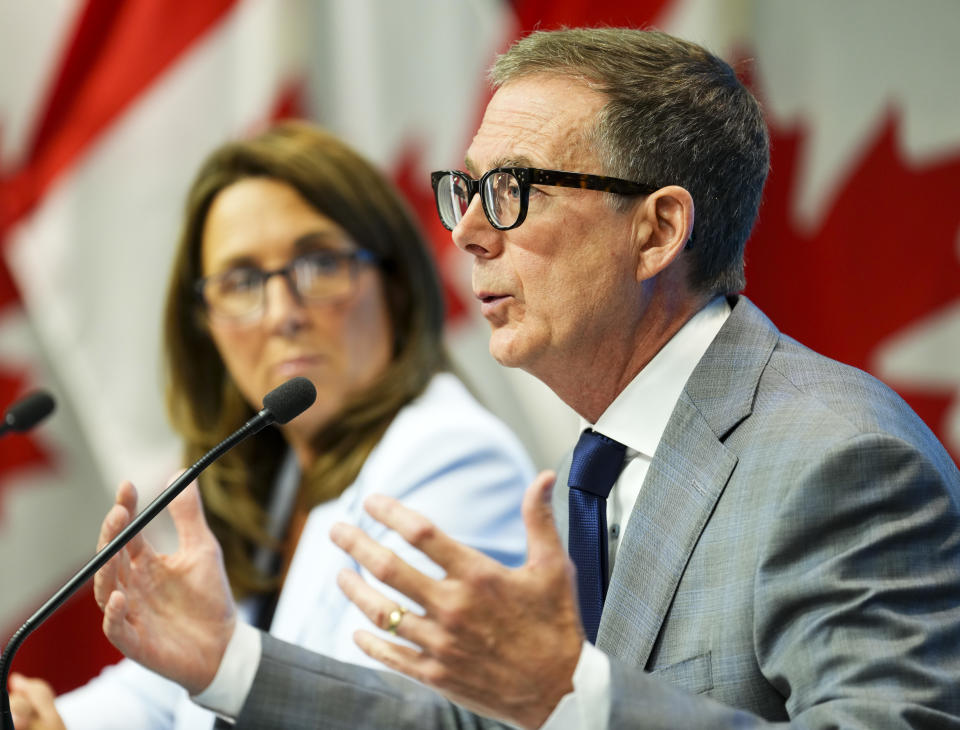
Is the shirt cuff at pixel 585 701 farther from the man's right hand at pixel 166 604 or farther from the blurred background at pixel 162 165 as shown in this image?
the blurred background at pixel 162 165

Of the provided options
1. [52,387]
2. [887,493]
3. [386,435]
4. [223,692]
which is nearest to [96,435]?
[52,387]

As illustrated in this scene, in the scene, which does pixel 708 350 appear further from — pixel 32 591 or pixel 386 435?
pixel 32 591

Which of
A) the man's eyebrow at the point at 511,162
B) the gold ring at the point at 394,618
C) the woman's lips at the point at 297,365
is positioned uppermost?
the man's eyebrow at the point at 511,162

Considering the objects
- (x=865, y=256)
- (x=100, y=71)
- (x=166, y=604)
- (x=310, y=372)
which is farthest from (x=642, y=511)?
(x=100, y=71)

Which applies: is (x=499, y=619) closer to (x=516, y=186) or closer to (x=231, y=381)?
(x=516, y=186)

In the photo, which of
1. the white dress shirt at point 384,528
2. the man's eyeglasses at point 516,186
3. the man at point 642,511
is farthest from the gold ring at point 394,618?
the white dress shirt at point 384,528

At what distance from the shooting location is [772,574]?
1.11 meters

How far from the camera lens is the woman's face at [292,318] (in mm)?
2201

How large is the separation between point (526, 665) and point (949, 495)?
0.46 meters

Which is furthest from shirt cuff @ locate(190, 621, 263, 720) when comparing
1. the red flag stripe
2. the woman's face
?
the red flag stripe

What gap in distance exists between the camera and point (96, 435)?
3.22 metres

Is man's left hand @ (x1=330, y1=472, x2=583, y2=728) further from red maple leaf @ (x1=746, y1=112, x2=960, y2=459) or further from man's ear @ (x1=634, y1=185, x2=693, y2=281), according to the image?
red maple leaf @ (x1=746, y1=112, x2=960, y2=459)

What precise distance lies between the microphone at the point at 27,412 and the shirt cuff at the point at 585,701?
0.94 meters

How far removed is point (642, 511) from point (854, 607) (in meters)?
0.30
